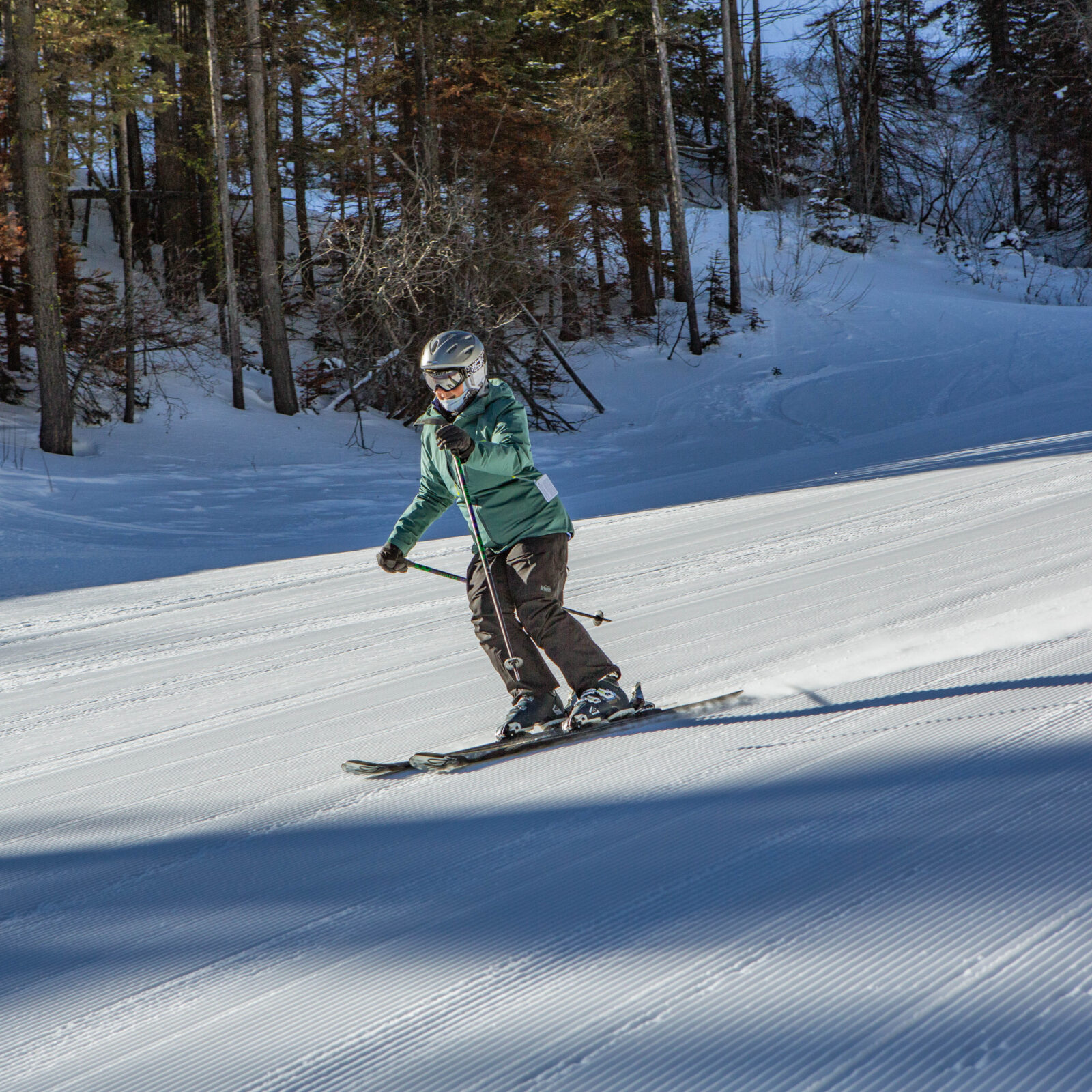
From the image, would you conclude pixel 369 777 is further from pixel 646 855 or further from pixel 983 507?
pixel 983 507

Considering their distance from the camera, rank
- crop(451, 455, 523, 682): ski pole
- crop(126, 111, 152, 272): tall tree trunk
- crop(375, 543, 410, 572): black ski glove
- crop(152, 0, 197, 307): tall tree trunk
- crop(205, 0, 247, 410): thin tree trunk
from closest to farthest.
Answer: crop(451, 455, 523, 682): ski pole → crop(375, 543, 410, 572): black ski glove → crop(205, 0, 247, 410): thin tree trunk → crop(152, 0, 197, 307): tall tree trunk → crop(126, 111, 152, 272): tall tree trunk

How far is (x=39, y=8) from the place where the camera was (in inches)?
628

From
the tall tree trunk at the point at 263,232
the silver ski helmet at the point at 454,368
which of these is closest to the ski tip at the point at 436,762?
the silver ski helmet at the point at 454,368

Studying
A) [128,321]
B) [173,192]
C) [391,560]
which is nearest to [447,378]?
[391,560]

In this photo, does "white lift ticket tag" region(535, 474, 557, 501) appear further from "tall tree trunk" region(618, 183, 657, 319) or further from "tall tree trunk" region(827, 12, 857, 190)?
"tall tree trunk" region(827, 12, 857, 190)

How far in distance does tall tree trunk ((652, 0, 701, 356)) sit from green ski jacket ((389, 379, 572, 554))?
21020 millimetres

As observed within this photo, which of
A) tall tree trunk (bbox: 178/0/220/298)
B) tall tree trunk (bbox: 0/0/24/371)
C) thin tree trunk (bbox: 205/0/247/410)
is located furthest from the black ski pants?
tall tree trunk (bbox: 178/0/220/298)

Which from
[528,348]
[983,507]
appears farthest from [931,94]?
[983,507]

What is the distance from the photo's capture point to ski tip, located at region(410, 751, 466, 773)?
402 centimetres

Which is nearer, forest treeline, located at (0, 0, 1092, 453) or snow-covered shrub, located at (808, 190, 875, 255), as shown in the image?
forest treeline, located at (0, 0, 1092, 453)

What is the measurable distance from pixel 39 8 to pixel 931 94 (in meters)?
31.7

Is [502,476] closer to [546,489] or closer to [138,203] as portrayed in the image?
[546,489]

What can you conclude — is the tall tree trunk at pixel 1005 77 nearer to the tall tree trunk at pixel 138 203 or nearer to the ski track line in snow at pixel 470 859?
the tall tree trunk at pixel 138 203

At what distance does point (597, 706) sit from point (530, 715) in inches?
11.9
